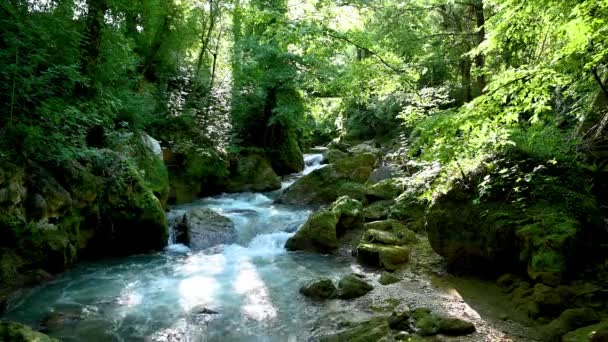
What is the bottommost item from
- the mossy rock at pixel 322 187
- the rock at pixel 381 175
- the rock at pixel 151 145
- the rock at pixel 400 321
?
the rock at pixel 400 321

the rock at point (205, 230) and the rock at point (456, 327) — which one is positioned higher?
the rock at point (205, 230)

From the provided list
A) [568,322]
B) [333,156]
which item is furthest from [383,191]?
[333,156]

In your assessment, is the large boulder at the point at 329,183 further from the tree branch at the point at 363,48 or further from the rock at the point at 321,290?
the tree branch at the point at 363,48

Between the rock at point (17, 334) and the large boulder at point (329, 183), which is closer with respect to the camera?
the rock at point (17, 334)

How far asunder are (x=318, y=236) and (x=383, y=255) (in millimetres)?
1828

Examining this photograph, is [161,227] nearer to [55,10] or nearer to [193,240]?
[193,240]

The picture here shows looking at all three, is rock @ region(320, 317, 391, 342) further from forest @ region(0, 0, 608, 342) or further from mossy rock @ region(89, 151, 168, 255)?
mossy rock @ region(89, 151, 168, 255)

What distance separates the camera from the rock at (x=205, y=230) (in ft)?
30.7

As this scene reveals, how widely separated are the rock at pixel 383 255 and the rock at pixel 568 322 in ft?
9.31

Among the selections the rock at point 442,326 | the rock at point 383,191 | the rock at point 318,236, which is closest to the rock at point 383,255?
the rock at point 318,236

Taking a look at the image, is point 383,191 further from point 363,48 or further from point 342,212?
point 363,48

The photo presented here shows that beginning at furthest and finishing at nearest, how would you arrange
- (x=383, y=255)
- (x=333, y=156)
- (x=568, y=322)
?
1. (x=333, y=156)
2. (x=383, y=255)
3. (x=568, y=322)

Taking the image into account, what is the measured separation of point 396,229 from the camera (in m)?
8.69

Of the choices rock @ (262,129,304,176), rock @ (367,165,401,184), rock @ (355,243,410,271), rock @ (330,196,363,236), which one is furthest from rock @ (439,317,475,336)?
rock @ (262,129,304,176)
